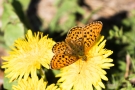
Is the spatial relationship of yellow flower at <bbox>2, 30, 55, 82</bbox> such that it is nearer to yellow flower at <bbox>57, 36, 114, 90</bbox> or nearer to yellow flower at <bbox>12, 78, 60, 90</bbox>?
yellow flower at <bbox>12, 78, 60, 90</bbox>

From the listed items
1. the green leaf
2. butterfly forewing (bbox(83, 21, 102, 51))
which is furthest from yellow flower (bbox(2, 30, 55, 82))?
the green leaf

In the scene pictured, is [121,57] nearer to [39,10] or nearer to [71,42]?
[71,42]

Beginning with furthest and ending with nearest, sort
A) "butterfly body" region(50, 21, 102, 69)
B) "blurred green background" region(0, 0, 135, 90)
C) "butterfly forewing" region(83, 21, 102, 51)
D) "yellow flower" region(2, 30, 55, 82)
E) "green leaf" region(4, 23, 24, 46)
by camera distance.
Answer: "green leaf" region(4, 23, 24, 46) < "blurred green background" region(0, 0, 135, 90) < "yellow flower" region(2, 30, 55, 82) < "butterfly forewing" region(83, 21, 102, 51) < "butterfly body" region(50, 21, 102, 69)

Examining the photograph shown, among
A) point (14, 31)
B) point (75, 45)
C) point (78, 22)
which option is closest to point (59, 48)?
point (75, 45)

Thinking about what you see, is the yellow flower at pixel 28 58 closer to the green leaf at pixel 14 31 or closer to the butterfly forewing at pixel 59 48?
the butterfly forewing at pixel 59 48

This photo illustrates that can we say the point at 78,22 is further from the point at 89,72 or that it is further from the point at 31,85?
the point at 31,85

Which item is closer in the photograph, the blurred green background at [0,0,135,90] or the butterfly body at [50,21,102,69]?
the butterfly body at [50,21,102,69]

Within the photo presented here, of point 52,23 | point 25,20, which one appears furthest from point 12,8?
point 52,23
